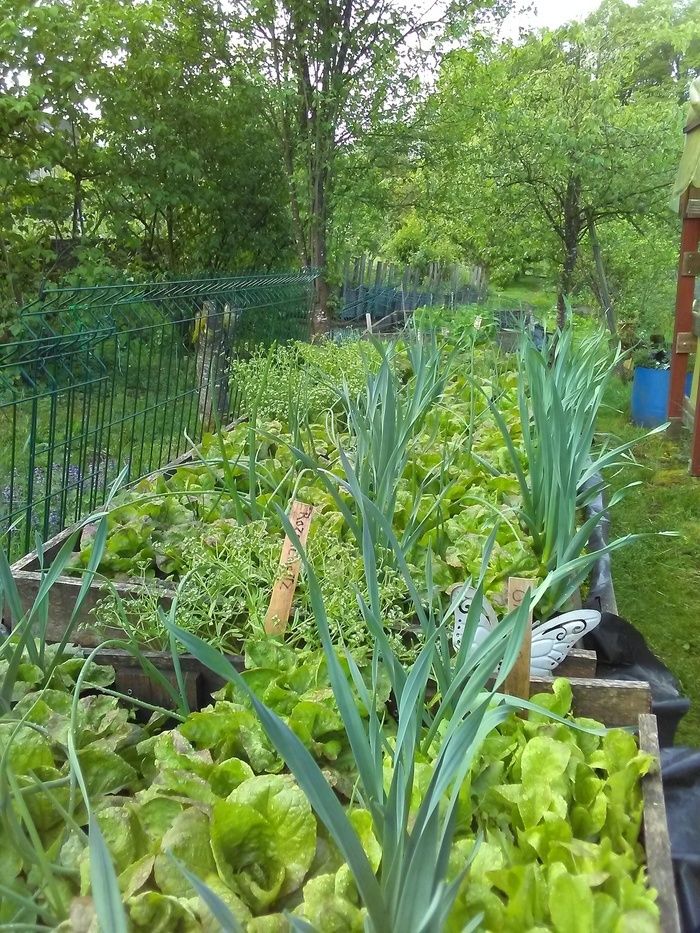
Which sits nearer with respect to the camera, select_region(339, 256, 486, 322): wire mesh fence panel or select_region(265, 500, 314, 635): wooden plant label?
select_region(265, 500, 314, 635): wooden plant label

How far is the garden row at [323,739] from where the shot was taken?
78 centimetres

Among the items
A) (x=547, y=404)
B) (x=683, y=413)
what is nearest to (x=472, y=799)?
(x=547, y=404)

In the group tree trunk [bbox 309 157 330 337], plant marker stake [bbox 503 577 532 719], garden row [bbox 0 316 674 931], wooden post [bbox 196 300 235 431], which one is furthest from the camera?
tree trunk [bbox 309 157 330 337]

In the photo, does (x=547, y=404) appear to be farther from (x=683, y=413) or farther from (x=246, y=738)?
(x=683, y=413)

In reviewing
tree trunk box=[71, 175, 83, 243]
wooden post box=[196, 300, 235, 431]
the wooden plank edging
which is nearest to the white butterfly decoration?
the wooden plank edging

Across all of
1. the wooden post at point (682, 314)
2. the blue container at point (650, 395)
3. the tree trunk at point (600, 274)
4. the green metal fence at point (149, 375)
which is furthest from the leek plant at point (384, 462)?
the tree trunk at point (600, 274)

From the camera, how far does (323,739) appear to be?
1135 mm

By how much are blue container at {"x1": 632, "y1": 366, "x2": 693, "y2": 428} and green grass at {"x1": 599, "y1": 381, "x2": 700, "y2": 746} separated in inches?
30.0

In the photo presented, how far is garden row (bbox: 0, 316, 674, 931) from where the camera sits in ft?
2.55

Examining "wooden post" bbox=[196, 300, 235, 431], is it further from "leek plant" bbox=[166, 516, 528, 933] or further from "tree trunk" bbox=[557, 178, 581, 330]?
"tree trunk" bbox=[557, 178, 581, 330]

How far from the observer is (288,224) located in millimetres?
7891

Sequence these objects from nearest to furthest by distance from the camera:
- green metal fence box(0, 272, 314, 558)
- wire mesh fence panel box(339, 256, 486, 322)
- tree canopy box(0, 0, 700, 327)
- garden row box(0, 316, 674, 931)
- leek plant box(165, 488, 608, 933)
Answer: leek plant box(165, 488, 608, 933)
garden row box(0, 316, 674, 931)
green metal fence box(0, 272, 314, 558)
tree canopy box(0, 0, 700, 327)
wire mesh fence panel box(339, 256, 486, 322)

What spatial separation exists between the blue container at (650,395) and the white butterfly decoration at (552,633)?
5130 mm

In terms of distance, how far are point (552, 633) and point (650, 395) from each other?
Answer: 5273mm
